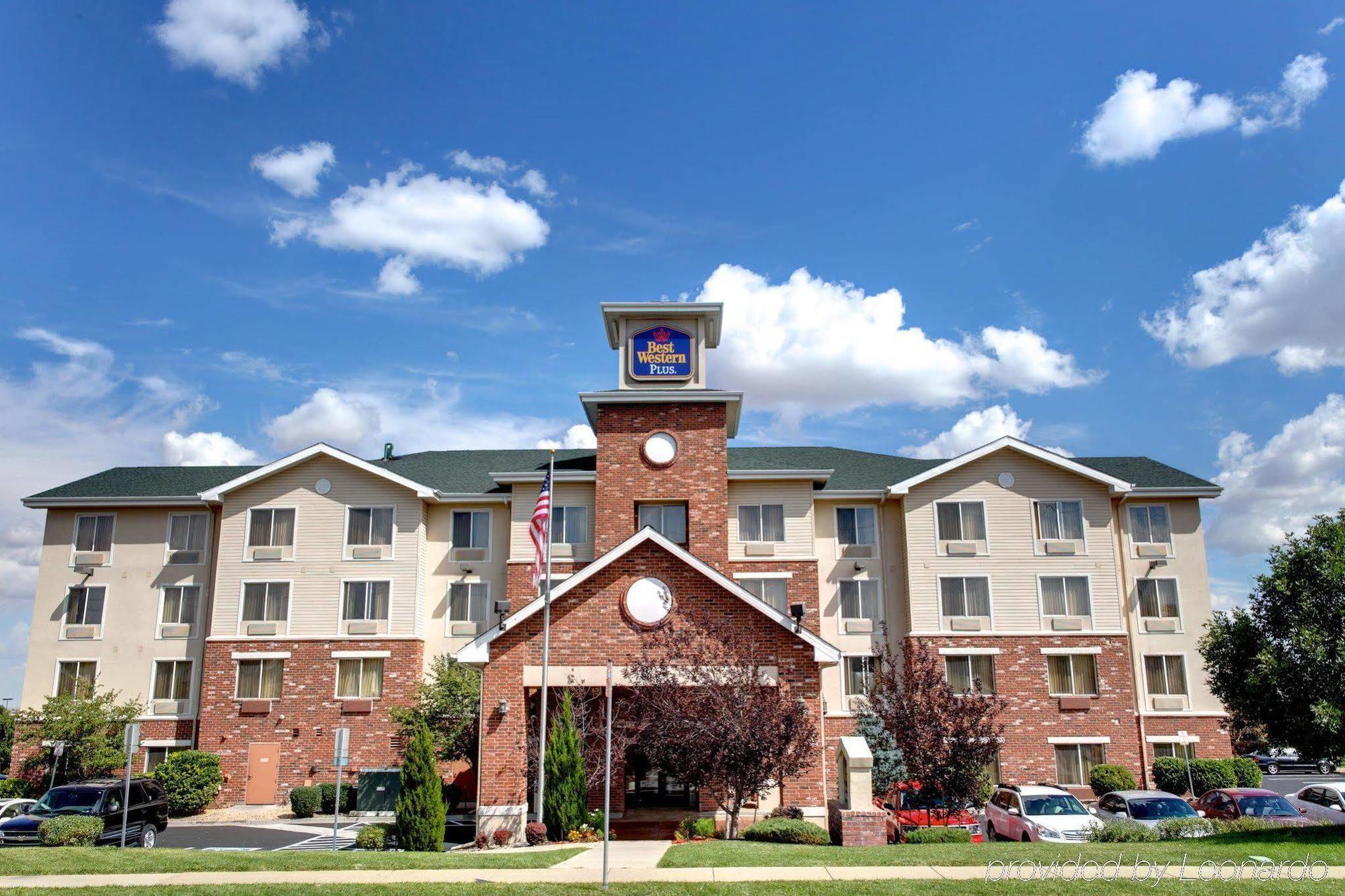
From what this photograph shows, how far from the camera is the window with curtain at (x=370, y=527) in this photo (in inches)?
1465

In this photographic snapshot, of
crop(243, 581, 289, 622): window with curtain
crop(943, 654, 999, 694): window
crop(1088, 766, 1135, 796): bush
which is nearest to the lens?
crop(1088, 766, 1135, 796): bush

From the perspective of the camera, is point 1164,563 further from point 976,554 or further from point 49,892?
point 49,892

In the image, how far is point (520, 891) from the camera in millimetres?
13766

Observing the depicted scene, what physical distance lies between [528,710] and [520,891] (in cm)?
1046

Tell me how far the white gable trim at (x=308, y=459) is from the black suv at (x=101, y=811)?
15083 millimetres

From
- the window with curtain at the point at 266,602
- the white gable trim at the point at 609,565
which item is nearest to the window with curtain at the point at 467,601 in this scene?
the window with curtain at the point at 266,602

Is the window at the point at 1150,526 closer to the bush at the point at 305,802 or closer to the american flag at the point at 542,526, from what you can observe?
the american flag at the point at 542,526

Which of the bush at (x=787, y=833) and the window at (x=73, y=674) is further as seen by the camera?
the window at (x=73, y=674)

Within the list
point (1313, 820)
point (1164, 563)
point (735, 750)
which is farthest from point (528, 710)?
point (1164, 563)

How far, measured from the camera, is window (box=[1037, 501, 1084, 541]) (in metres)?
36.6

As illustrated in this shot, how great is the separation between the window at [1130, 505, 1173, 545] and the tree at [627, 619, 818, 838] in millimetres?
21606

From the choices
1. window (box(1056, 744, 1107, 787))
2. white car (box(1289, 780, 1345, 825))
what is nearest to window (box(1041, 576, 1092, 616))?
window (box(1056, 744, 1107, 787))

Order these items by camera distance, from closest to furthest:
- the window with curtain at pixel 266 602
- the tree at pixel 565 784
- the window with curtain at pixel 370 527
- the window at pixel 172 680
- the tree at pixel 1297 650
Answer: the tree at pixel 1297 650 < the tree at pixel 565 784 < the window with curtain at pixel 266 602 < the window at pixel 172 680 < the window with curtain at pixel 370 527

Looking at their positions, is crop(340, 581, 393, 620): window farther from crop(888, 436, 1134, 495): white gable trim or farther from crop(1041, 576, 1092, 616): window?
crop(1041, 576, 1092, 616): window
